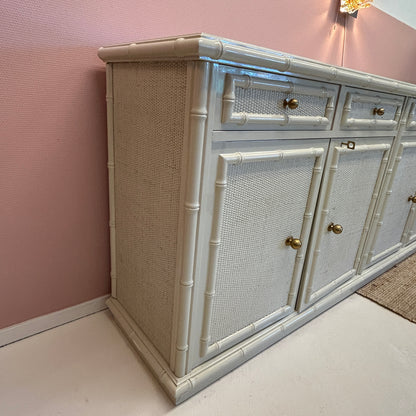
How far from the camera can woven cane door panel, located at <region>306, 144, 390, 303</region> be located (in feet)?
3.37

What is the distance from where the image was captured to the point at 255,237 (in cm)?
86

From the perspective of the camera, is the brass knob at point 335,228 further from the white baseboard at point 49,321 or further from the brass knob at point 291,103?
the white baseboard at point 49,321

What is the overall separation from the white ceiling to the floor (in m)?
1.73

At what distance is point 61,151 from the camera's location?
36.3 inches

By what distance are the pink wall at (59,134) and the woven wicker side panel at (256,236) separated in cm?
48

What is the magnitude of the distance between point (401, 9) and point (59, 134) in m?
2.10

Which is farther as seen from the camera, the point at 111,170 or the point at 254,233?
the point at 111,170

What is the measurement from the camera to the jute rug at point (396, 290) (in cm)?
129

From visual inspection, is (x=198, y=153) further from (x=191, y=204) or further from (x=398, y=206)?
(x=398, y=206)

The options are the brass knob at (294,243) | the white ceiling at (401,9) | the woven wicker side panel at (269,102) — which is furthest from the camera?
the white ceiling at (401,9)

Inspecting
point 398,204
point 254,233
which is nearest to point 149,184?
point 254,233

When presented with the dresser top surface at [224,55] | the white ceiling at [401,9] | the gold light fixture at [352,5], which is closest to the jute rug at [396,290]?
the dresser top surface at [224,55]

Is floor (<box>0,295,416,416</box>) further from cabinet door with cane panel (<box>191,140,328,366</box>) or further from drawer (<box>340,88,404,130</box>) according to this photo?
drawer (<box>340,88,404,130</box>)

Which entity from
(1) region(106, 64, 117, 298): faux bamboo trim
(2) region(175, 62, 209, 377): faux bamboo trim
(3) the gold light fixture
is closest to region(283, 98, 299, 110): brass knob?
(2) region(175, 62, 209, 377): faux bamboo trim
